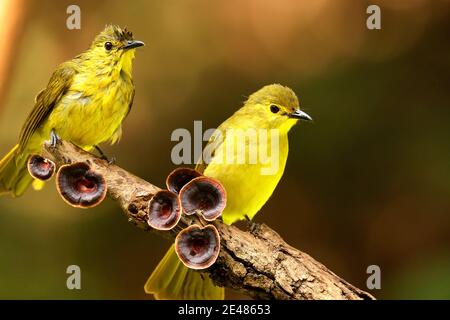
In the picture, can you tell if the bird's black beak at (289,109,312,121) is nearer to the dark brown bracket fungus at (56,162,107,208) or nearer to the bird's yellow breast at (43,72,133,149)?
the bird's yellow breast at (43,72,133,149)

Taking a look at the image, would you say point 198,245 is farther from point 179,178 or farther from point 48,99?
point 48,99

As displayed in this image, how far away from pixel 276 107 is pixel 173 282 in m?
0.87

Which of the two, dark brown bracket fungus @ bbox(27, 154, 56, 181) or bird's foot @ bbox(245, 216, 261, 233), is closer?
dark brown bracket fungus @ bbox(27, 154, 56, 181)

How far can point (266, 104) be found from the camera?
3.12 m

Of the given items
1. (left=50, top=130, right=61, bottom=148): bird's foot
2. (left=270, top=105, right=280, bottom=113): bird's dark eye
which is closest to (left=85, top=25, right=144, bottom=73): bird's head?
(left=50, top=130, right=61, bottom=148): bird's foot

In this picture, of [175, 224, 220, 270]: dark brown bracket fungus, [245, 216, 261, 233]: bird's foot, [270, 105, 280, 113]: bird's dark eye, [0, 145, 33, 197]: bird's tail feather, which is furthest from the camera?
[0, 145, 33, 197]: bird's tail feather

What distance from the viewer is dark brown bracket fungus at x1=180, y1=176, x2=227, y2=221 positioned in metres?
2.44

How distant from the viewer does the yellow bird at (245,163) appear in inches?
120

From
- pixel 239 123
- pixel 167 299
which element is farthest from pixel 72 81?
pixel 167 299

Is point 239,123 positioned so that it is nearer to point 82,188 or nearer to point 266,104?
point 266,104

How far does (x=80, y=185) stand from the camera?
8.22 ft

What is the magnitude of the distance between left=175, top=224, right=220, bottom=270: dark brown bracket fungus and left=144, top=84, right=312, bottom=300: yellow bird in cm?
59

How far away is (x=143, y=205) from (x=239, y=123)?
0.82m

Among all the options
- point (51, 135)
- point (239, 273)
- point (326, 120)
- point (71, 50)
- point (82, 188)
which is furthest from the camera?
Answer: point (326, 120)
